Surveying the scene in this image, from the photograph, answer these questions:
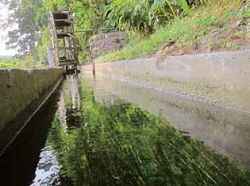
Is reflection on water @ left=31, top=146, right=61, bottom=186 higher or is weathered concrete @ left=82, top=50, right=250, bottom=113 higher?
weathered concrete @ left=82, top=50, right=250, bottom=113

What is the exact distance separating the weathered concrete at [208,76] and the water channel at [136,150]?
169 mm

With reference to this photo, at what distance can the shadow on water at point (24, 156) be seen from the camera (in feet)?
6.08

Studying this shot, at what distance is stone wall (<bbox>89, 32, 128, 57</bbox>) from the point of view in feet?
59.3

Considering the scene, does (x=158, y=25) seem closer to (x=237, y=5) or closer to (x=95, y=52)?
(x=237, y=5)

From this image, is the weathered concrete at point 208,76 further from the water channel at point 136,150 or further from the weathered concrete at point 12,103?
the weathered concrete at point 12,103

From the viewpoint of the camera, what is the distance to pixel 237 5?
448cm

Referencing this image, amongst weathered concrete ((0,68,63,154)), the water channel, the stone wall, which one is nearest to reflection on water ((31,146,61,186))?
the water channel

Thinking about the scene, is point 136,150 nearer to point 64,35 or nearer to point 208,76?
point 208,76

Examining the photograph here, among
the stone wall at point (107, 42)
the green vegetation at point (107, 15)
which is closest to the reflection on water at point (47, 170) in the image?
the green vegetation at point (107, 15)

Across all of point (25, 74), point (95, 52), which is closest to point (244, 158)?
point (25, 74)

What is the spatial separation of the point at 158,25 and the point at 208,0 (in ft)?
9.44

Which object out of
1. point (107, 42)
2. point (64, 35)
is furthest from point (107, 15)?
point (64, 35)

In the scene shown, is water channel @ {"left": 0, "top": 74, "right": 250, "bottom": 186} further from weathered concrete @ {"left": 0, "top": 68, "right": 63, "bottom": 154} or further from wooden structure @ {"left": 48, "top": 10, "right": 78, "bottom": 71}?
wooden structure @ {"left": 48, "top": 10, "right": 78, "bottom": 71}

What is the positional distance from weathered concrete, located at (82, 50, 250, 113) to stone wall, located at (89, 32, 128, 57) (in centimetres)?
1201
